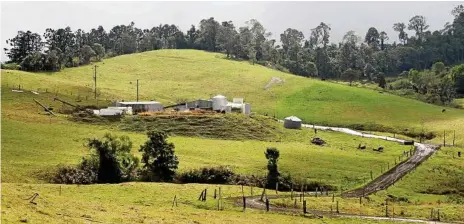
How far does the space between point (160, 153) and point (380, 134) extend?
2661 inches

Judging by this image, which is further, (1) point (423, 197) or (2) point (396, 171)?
(2) point (396, 171)

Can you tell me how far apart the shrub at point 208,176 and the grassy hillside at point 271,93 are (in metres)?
64.0

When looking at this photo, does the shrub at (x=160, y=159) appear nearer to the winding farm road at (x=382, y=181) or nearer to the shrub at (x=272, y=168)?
the shrub at (x=272, y=168)

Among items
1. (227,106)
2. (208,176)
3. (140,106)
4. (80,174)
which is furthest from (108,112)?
(208,176)

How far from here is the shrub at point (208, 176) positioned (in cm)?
8006

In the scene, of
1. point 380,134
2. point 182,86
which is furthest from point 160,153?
point 182,86

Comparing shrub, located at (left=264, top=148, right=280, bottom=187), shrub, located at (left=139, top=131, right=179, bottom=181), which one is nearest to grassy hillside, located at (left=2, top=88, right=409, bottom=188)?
shrub, located at (left=139, top=131, right=179, bottom=181)

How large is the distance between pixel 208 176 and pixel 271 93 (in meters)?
92.6

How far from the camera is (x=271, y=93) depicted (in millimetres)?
171000

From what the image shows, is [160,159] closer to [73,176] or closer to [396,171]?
[73,176]

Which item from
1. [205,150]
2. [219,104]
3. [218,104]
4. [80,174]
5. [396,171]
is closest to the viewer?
[80,174]

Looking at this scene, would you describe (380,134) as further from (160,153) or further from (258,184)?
(160,153)

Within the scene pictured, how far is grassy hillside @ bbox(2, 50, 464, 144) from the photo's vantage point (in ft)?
464

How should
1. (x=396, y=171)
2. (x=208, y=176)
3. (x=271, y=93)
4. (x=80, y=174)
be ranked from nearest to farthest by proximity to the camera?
(x=80, y=174) → (x=208, y=176) → (x=396, y=171) → (x=271, y=93)
